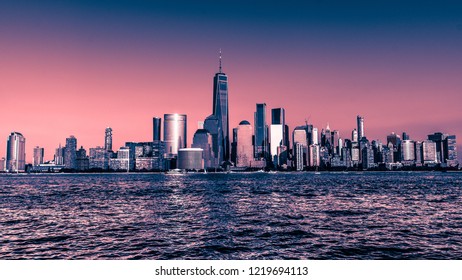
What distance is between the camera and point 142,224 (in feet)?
95.6

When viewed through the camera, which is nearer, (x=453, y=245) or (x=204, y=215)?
(x=453, y=245)

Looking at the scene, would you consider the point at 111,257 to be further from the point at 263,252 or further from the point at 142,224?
the point at 142,224

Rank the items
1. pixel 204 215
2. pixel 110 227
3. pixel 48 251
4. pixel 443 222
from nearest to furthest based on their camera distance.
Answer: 1. pixel 48 251
2. pixel 110 227
3. pixel 443 222
4. pixel 204 215

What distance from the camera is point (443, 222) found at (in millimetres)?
29609

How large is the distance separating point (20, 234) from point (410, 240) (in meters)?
25.9

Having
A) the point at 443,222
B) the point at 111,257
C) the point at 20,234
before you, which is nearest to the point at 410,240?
the point at 443,222

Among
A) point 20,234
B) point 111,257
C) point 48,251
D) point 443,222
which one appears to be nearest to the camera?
point 111,257

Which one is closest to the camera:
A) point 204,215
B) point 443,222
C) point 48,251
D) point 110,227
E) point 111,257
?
point 111,257
